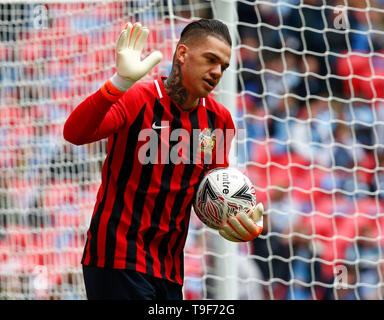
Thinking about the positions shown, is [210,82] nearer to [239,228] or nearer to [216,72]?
[216,72]

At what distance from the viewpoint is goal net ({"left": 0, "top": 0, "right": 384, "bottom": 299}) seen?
4.64m

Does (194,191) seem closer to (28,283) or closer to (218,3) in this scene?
(218,3)

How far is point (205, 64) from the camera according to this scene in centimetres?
237

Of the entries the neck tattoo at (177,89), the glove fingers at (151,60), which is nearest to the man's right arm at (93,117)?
the glove fingers at (151,60)

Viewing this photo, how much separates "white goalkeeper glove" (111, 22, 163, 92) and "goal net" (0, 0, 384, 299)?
7.49ft

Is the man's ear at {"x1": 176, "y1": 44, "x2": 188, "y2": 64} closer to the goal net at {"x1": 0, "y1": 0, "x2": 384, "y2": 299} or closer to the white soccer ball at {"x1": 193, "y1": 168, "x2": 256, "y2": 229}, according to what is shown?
the white soccer ball at {"x1": 193, "y1": 168, "x2": 256, "y2": 229}

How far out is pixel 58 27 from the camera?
16.5 ft

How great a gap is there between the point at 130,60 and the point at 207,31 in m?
0.42

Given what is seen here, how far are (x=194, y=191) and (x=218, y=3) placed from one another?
1511 millimetres

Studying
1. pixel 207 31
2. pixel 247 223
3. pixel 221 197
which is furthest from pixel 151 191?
pixel 207 31

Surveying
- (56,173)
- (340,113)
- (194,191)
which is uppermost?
(340,113)

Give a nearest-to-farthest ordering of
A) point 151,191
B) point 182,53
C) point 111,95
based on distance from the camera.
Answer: point 111,95
point 151,191
point 182,53

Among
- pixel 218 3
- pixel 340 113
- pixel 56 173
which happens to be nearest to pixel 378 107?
pixel 340 113

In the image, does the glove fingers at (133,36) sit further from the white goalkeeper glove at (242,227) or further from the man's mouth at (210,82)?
the white goalkeeper glove at (242,227)
